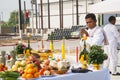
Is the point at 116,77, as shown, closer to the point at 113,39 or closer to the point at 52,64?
the point at 113,39

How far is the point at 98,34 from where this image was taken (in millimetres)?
6602

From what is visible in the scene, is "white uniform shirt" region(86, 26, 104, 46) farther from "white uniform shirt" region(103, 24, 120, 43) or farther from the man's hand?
"white uniform shirt" region(103, 24, 120, 43)

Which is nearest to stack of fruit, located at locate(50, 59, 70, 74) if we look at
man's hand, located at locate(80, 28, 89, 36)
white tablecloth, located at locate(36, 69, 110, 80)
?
white tablecloth, located at locate(36, 69, 110, 80)

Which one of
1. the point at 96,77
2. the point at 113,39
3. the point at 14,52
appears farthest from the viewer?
the point at 113,39

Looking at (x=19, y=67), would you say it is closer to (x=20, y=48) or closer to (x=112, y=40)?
(x=20, y=48)

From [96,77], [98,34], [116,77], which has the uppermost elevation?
[98,34]

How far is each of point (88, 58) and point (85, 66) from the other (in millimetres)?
154

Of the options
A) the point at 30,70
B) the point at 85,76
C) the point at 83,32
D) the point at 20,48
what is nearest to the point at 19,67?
the point at 30,70

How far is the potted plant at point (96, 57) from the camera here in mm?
5754

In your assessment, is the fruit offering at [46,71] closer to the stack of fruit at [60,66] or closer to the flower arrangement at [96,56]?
the stack of fruit at [60,66]

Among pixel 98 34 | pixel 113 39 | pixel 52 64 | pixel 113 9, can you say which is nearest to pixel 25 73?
pixel 52 64

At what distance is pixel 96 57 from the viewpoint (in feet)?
19.0

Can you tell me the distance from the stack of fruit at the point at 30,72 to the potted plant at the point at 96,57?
1.02 meters

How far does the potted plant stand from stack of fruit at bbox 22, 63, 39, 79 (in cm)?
102
